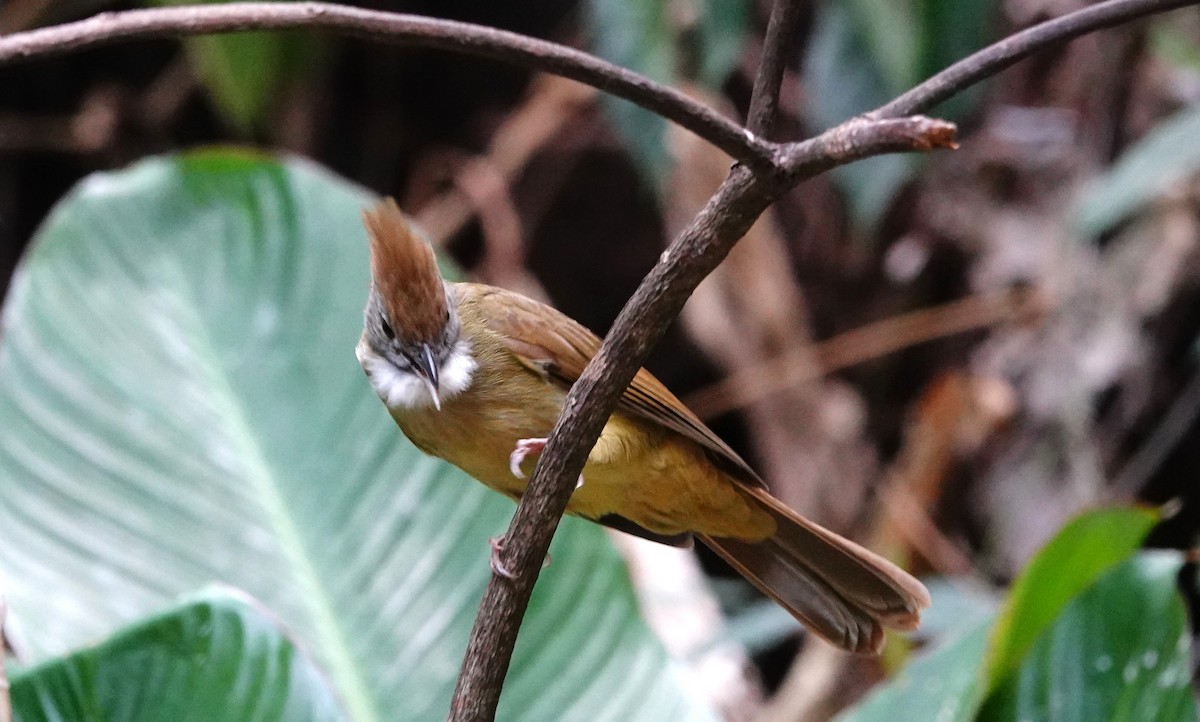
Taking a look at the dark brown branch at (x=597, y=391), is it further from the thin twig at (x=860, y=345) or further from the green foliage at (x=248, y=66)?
the green foliage at (x=248, y=66)

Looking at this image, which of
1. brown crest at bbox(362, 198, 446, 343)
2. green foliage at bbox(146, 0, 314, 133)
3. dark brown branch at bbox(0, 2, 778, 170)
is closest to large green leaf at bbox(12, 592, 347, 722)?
brown crest at bbox(362, 198, 446, 343)

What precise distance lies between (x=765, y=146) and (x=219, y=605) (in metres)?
1.30

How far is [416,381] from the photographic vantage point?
212 cm

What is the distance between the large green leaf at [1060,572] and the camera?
2324 mm

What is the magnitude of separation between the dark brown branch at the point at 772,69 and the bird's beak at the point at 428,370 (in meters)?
0.92

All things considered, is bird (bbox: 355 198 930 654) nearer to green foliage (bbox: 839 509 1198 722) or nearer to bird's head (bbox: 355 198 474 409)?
bird's head (bbox: 355 198 474 409)

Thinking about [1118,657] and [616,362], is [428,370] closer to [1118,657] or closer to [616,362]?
[616,362]

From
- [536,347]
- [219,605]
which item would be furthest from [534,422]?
[219,605]

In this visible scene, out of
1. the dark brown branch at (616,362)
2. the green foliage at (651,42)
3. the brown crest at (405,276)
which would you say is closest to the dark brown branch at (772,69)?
the dark brown branch at (616,362)

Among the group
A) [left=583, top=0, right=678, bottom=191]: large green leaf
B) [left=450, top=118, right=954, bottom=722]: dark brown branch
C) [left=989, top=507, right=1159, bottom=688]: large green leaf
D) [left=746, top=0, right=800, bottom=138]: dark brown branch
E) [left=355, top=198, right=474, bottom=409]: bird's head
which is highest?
[left=583, top=0, right=678, bottom=191]: large green leaf

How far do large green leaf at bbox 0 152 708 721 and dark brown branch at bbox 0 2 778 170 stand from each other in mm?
1645

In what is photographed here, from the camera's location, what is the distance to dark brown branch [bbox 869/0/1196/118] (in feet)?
4.11

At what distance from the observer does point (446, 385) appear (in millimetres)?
2121

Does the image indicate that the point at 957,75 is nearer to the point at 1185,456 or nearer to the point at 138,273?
the point at 138,273
